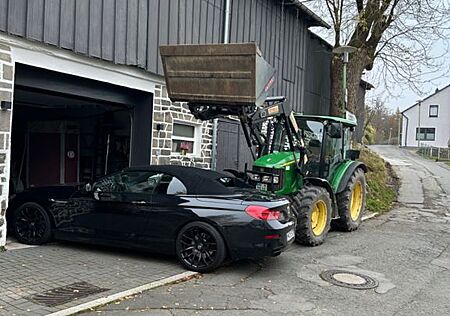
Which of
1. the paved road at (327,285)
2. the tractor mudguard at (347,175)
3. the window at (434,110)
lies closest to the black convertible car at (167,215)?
the paved road at (327,285)

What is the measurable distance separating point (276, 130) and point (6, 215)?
205 inches

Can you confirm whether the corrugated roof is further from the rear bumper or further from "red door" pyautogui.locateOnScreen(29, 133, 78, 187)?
the rear bumper

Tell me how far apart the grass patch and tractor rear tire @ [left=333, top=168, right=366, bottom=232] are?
2931 millimetres

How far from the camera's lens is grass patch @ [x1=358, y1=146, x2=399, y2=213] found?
14.5 metres

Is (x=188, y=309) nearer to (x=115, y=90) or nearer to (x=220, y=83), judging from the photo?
(x=220, y=83)

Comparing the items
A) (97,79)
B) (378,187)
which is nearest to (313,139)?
(97,79)

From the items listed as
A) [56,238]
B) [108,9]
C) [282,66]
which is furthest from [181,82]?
[282,66]

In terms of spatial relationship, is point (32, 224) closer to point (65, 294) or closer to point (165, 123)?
point (65, 294)

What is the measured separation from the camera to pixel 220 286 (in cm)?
600

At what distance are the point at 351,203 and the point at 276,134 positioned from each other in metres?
2.47

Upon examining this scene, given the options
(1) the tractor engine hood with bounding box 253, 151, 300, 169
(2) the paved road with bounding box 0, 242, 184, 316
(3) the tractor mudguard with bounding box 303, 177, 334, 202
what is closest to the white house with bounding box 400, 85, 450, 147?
(3) the tractor mudguard with bounding box 303, 177, 334, 202

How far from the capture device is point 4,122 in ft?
23.9

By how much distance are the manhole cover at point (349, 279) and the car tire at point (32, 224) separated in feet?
14.4

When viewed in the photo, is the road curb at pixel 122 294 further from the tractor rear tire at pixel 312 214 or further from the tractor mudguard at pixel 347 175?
the tractor mudguard at pixel 347 175
